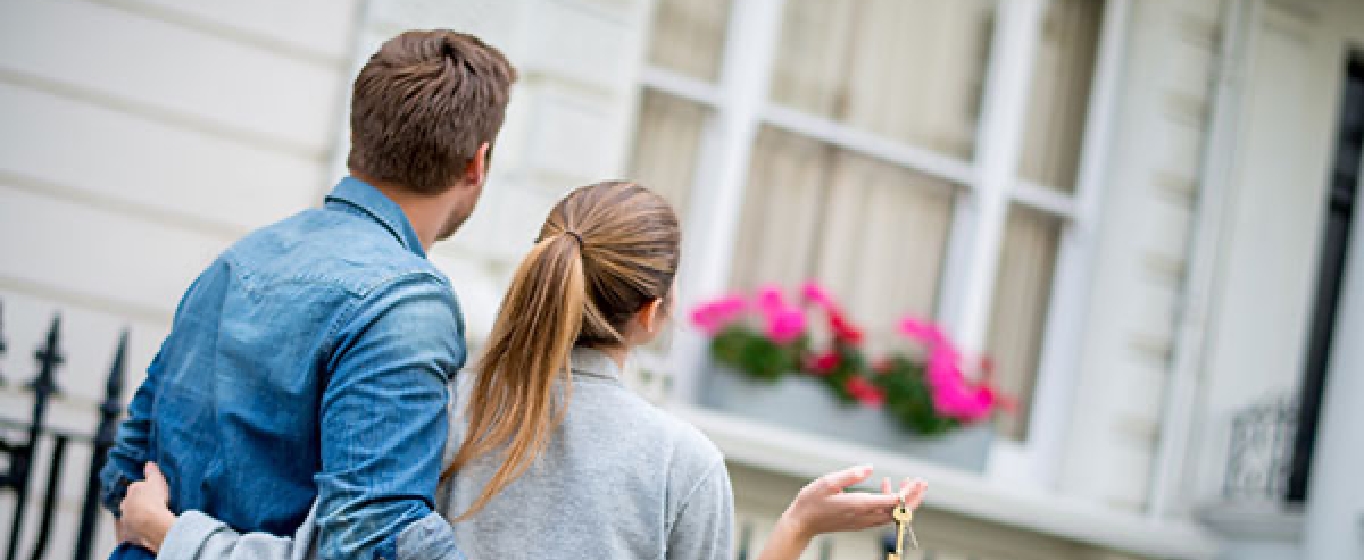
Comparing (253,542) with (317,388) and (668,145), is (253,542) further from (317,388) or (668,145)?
(668,145)

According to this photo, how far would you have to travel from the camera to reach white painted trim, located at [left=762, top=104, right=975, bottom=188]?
564cm

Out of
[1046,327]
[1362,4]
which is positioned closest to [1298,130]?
[1362,4]

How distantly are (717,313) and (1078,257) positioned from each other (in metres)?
2.02

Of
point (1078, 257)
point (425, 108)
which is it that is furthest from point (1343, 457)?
point (425, 108)

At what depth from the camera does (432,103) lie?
1.65m

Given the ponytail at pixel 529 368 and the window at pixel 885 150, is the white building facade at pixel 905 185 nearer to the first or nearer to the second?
the window at pixel 885 150

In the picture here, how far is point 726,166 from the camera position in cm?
545

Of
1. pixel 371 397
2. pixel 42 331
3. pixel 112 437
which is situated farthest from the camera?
pixel 42 331

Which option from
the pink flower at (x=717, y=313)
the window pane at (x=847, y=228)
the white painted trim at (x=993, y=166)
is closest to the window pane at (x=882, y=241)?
the window pane at (x=847, y=228)

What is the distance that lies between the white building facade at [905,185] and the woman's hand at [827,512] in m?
2.58

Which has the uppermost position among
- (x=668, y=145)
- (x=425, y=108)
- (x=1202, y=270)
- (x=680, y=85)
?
(x=680, y=85)

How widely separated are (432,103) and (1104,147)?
5.12 m

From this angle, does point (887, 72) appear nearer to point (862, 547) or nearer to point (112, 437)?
point (862, 547)

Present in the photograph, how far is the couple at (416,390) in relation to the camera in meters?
1.52
